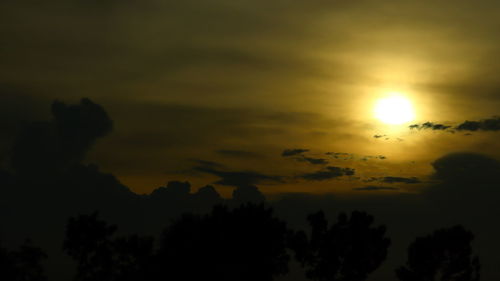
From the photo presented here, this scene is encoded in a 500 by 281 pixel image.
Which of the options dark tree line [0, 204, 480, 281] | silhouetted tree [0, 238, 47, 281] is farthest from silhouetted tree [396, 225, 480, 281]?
silhouetted tree [0, 238, 47, 281]

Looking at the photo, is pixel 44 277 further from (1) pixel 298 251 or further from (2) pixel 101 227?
(1) pixel 298 251

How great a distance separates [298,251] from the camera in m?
120

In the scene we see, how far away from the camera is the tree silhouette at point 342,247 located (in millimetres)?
118688

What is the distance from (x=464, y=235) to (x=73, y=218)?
5868cm

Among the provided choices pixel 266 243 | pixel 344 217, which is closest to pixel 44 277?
pixel 266 243

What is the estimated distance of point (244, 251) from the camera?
347 ft

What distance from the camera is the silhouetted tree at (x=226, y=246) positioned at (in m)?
94.6

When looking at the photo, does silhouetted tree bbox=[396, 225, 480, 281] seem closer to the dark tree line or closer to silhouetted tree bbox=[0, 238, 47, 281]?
the dark tree line

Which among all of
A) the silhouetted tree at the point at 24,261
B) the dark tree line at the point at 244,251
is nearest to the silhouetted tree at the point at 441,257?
the dark tree line at the point at 244,251

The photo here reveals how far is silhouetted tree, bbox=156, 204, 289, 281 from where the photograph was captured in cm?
9456

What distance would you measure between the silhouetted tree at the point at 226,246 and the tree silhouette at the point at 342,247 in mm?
4131

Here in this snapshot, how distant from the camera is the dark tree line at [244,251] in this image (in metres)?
97.0

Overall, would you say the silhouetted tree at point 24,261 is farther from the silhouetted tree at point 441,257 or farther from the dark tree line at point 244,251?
the silhouetted tree at point 441,257

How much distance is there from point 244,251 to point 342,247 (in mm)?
20469
